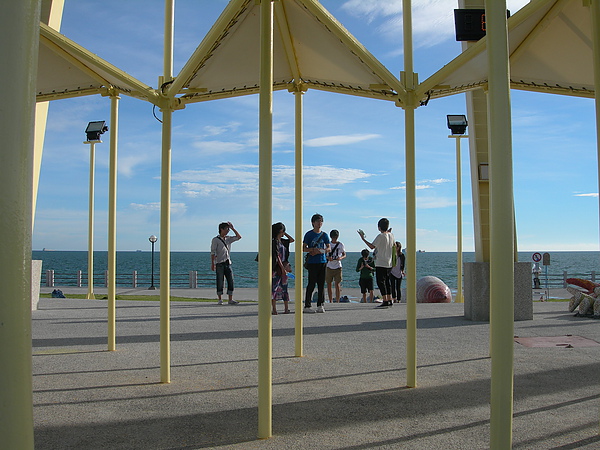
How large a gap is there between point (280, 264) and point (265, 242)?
24.0ft

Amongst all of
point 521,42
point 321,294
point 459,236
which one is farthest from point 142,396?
point 459,236

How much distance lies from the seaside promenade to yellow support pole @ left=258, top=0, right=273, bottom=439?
0.28m

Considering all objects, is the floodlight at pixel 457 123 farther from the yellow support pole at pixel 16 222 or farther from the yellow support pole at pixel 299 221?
the yellow support pole at pixel 16 222

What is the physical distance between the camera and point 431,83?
17.4 ft

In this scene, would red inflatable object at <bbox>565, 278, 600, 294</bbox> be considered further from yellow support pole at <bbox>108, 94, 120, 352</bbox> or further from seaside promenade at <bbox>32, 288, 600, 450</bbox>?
yellow support pole at <bbox>108, 94, 120, 352</bbox>

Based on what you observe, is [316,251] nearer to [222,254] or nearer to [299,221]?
[222,254]

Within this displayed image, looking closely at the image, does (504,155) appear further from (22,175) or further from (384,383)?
(384,383)

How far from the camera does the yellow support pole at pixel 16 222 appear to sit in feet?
5.52

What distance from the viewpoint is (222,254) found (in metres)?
13.4

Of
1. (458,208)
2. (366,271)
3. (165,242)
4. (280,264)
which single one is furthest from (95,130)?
(165,242)

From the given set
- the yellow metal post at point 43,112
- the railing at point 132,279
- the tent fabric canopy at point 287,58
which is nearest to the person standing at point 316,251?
the tent fabric canopy at point 287,58

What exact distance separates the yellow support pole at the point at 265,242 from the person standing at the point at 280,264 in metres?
6.93

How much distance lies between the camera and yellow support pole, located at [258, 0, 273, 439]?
154 inches

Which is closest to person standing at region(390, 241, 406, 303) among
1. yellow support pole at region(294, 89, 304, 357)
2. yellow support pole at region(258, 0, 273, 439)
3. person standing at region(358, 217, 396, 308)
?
person standing at region(358, 217, 396, 308)
